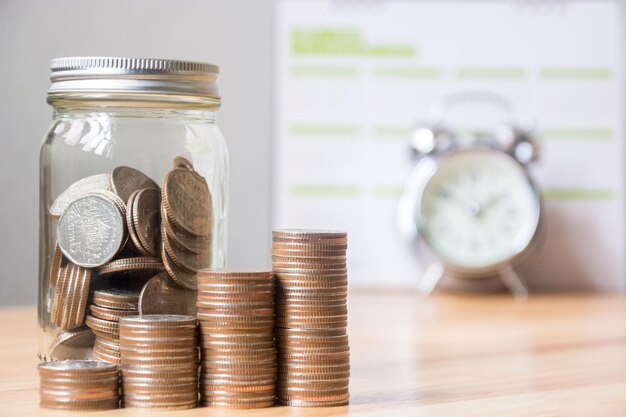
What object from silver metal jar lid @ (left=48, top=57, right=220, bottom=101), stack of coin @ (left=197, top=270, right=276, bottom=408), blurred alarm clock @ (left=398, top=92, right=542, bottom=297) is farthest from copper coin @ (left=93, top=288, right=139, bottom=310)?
blurred alarm clock @ (left=398, top=92, right=542, bottom=297)

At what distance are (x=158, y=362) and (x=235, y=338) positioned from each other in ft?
0.25

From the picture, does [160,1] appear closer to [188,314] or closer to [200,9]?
[200,9]

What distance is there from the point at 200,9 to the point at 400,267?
29.8 inches

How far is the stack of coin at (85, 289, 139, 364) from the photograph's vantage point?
1.08 metres

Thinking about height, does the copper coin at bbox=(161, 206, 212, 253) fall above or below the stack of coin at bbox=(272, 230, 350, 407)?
above

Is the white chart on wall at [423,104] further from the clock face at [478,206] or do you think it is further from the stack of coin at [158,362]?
the stack of coin at [158,362]

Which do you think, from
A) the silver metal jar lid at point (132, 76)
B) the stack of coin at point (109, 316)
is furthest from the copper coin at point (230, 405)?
the silver metal jar lid at point (132, 76)

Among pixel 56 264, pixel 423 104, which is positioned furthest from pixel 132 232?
pixel 423 104

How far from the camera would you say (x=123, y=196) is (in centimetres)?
111

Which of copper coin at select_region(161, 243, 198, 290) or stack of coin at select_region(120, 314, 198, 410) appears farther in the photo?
copper coin at select_region(161, 243, 198, 290)

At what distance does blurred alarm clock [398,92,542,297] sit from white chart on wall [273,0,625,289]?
135mm

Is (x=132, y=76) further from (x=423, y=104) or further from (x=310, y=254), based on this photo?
(x=423, y=104)

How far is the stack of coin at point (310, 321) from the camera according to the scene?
1030mm

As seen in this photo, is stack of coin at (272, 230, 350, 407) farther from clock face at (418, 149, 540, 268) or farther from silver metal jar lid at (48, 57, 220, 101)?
clock face at (418, 149, 540, 268)
